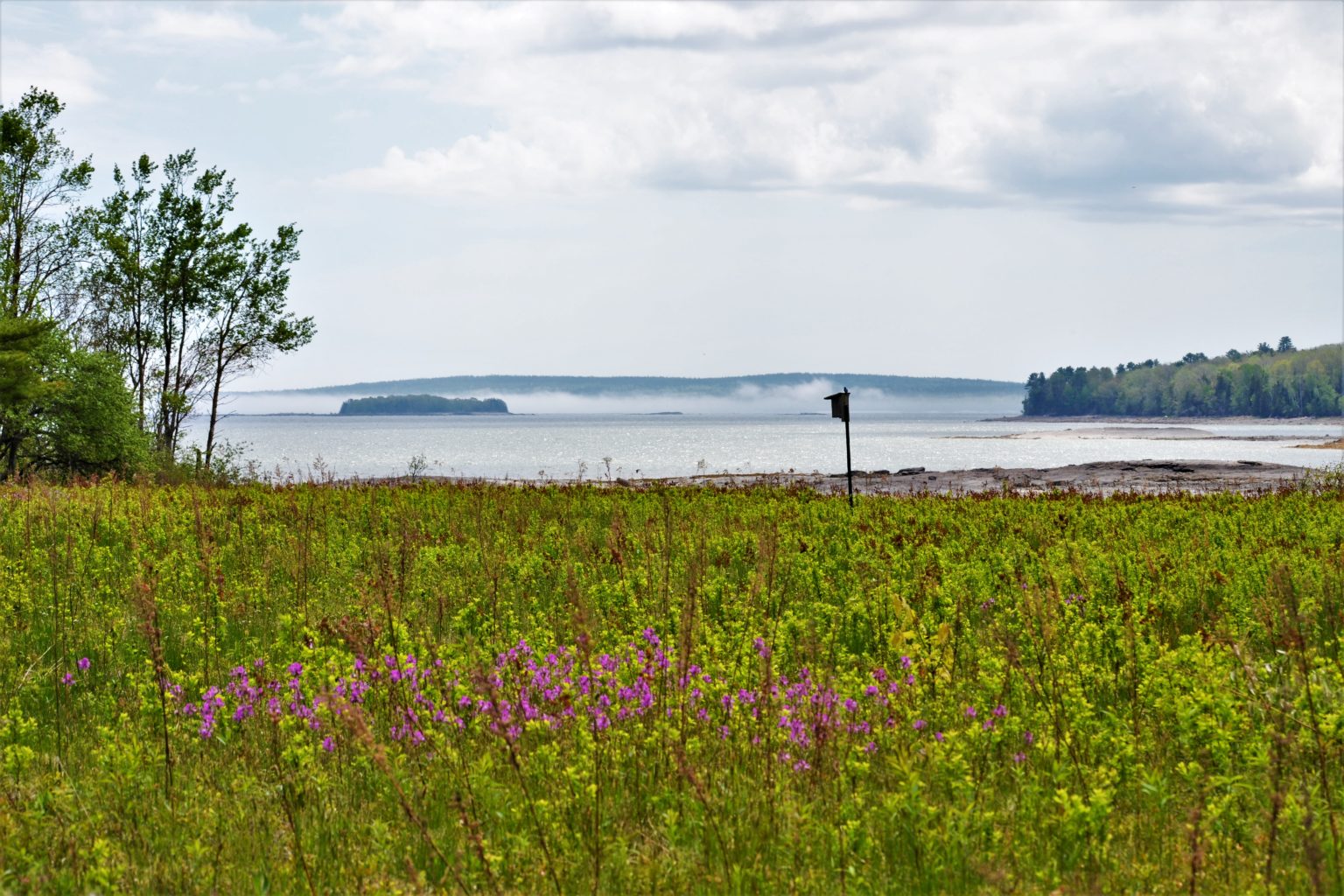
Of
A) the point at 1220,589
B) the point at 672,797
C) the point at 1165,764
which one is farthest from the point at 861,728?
the point at 1220,589

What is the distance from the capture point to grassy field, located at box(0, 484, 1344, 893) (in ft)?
13.5

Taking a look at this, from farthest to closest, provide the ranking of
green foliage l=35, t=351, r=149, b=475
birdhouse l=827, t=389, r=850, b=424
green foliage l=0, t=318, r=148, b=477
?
green foliage l=35, t=351, r=149, b=475 < green foliage l=0, t=318, r=148, b=477 < birdhouse l=827, t=389, r=850, b=424

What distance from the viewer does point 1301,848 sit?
4.28 metres

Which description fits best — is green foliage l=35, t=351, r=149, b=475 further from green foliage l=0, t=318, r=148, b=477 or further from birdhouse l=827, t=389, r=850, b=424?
birdhouse l=827, t=389, r=850, b=424

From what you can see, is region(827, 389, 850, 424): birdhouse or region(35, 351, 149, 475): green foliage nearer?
region(827, 389, 850, 424): birdhouse

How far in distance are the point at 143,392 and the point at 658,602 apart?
3814 cm

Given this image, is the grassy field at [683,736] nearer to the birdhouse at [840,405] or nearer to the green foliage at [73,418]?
the birdhouse at [840,405]

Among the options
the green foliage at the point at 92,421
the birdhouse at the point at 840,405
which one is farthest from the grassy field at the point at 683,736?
the green foliage at the point at 92,421

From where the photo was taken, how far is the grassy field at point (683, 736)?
410 cm

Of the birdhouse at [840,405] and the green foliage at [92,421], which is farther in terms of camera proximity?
the green foliage at [92,421]

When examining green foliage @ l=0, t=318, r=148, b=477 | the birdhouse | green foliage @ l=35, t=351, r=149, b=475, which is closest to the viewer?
the birdhouse

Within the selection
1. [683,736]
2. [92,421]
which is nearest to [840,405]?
[683,736]

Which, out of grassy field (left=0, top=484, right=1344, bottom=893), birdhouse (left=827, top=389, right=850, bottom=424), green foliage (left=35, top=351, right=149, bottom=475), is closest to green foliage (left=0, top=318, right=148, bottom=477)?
green foliage (left=35, top=351, right=149, bottom=475)

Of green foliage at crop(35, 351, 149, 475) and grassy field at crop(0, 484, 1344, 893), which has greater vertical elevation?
green foliage at crop(35, 351, 149, 475)
